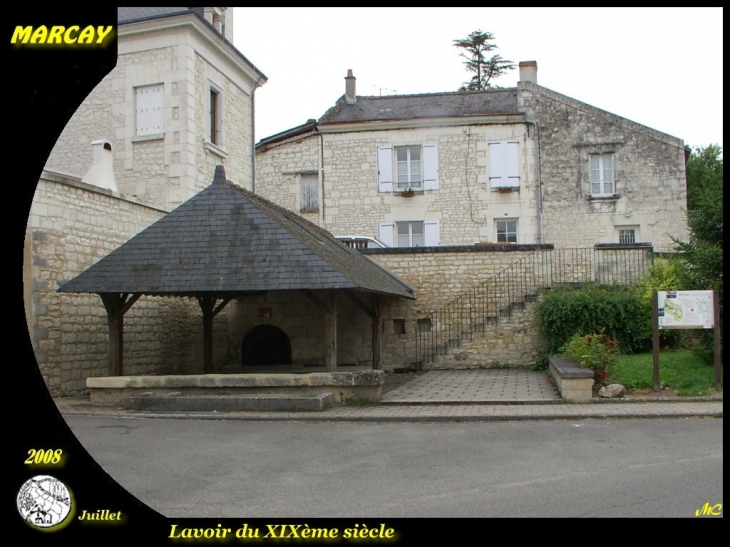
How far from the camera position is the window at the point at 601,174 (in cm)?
2169

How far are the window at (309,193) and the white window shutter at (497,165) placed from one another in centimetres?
542

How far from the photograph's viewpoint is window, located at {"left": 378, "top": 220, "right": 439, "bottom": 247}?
866 inches

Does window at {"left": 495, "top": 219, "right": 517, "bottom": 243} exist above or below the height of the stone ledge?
above

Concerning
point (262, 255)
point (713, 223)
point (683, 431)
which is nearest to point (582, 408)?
point (683, 431)

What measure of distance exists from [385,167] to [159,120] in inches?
336

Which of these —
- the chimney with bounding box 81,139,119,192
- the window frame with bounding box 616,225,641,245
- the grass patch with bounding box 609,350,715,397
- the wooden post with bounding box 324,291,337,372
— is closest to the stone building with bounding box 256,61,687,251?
the window frame with bounding box 616,225,641,245

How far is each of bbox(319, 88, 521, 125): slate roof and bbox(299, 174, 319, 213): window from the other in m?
1.80

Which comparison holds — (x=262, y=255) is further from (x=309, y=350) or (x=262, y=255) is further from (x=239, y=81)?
(x=239, y=81)

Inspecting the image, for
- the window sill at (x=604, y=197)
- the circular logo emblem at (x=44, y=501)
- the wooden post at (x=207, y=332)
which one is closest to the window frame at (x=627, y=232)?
the window sill at (x=604, y=197)

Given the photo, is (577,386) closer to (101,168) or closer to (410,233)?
(101,168)

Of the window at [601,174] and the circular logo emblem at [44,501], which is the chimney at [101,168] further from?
the window at [601,174]

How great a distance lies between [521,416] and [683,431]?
1.87 metres

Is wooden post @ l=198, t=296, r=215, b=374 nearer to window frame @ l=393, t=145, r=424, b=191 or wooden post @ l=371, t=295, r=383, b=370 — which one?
wooden post @ l=371, t=295, r=383, b=370

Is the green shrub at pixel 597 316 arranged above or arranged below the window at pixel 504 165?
below
